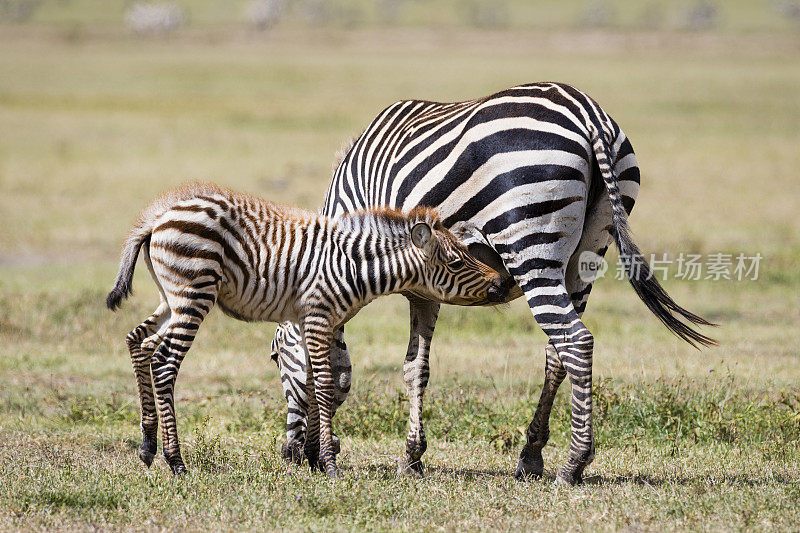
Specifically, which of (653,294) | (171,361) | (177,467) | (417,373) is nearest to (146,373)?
(171,361)

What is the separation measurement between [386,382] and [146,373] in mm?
3012

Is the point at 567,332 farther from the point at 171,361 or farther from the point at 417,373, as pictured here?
the point at 171,361

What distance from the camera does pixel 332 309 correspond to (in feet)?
22.1

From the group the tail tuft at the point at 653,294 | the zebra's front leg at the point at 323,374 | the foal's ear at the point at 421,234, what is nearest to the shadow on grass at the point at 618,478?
the zebra's front leg at the point at 323,374

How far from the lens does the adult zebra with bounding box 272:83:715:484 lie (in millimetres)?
6586

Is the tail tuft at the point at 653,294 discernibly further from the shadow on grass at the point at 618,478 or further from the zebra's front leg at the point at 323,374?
the zebra's front leg at the point at 323,374

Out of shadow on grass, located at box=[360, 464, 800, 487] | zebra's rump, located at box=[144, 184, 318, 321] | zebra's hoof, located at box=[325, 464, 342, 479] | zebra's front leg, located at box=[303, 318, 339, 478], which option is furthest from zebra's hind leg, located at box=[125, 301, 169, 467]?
shadow on grass, located at box=[360, 464, 800, 487]

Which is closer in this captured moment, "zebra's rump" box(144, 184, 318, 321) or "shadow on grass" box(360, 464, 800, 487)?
"zebra's rump" box(144, 184, 318, 321)

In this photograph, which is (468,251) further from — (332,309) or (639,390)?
(639,390)

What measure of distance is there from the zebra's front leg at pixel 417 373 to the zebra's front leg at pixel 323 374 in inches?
29.7

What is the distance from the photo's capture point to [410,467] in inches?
280

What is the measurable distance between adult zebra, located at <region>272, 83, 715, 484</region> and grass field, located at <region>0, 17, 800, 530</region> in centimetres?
74

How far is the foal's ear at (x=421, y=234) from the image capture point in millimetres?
6637

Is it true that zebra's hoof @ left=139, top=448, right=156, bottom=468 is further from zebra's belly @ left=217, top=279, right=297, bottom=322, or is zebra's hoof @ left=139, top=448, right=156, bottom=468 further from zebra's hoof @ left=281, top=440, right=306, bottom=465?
zebra's belly @ left=217, top=279, right=297, bottom=322
